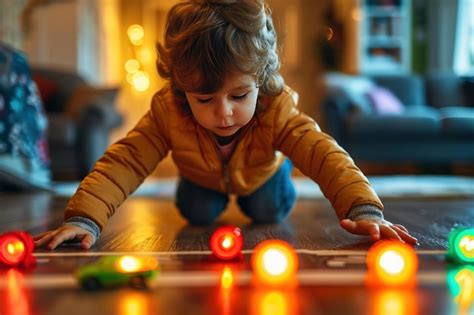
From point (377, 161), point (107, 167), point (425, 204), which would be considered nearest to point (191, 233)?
point (107, 167)

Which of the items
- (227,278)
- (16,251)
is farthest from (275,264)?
(16,251)

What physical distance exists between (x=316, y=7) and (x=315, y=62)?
50 cm

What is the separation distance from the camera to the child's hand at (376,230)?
94 centimetres

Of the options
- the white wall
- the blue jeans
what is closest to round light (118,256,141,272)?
the blue jeans

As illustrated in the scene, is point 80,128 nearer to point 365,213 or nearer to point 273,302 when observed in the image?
point 365,213

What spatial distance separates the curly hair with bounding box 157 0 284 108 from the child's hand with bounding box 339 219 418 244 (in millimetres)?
297

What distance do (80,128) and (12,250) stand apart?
2.39 metres

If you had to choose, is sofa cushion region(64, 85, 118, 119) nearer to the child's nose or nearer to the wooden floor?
the wooden floor

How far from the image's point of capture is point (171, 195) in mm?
2340

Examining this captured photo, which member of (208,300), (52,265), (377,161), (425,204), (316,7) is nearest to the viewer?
(208,300)

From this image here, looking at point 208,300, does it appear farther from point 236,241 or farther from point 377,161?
point 377,161

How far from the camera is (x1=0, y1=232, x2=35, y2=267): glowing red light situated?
83 cm

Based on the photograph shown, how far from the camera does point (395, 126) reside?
10.8ft

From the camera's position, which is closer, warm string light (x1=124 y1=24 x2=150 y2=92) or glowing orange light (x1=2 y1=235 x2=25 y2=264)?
glowing orange light (x1=2 y1=235 x2=25 y2=264)
